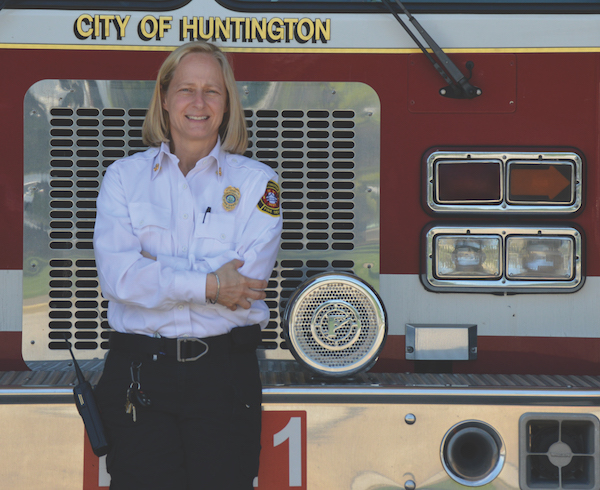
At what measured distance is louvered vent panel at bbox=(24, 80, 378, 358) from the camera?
7.30 ft

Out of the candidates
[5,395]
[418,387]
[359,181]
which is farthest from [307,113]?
[5,395]

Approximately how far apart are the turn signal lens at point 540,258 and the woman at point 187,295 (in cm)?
80

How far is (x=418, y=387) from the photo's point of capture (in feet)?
6.25

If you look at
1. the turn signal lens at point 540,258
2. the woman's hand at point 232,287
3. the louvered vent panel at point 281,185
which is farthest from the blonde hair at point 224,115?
the turn signal lens at point 540,258

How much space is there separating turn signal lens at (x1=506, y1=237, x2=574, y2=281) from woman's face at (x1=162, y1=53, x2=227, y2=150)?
3.36ft

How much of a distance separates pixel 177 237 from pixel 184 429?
1.71ft

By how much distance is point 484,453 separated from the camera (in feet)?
6.29

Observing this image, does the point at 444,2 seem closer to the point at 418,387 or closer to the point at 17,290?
the point at 418,387

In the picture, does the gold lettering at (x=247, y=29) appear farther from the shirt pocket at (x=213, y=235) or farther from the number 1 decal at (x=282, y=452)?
the number 1 decal at (x=282, y=452)

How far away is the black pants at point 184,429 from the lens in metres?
1.76

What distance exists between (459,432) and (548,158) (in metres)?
0.94

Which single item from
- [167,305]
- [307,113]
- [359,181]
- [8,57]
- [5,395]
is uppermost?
[8,57]

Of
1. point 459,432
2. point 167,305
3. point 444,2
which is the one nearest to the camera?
point 167,305

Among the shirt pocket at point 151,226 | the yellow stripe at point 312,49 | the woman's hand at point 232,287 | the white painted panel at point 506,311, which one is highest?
the yellow stripe at point 312,49
